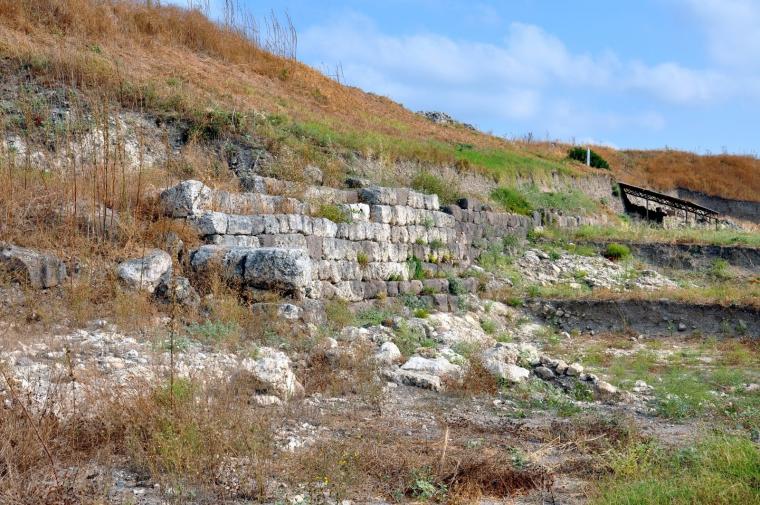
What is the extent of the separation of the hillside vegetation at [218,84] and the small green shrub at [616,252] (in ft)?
13.5

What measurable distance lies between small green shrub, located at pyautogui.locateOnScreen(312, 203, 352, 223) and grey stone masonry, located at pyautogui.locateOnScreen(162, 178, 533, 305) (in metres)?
0.08

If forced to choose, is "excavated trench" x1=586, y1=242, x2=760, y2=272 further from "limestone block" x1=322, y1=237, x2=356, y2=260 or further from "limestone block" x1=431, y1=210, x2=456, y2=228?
"limestone block" x1=322, y1=237, x2=356, y2=260

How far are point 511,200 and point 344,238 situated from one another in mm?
9800

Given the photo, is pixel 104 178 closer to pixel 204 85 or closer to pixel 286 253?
pixel 286 253

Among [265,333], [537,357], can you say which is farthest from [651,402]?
[265,333]

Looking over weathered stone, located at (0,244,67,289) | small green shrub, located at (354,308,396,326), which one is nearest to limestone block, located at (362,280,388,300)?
small green shrub, located at (354,308,396,326)

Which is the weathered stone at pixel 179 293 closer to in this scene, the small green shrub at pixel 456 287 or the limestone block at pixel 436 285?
the limestone block at pixel 436 285

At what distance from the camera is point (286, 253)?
10305 millimetres

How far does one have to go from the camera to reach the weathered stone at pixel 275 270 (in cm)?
1015

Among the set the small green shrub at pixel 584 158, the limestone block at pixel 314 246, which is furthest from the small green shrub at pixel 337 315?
the small green shrub at pixel 584 158

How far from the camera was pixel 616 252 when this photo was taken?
66.4ft

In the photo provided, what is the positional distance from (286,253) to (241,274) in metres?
0.66

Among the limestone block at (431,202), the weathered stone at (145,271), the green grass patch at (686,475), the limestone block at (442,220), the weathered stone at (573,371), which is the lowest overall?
the weathered stone at (573,371)

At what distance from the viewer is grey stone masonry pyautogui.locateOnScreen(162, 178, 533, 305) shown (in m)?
10.6
